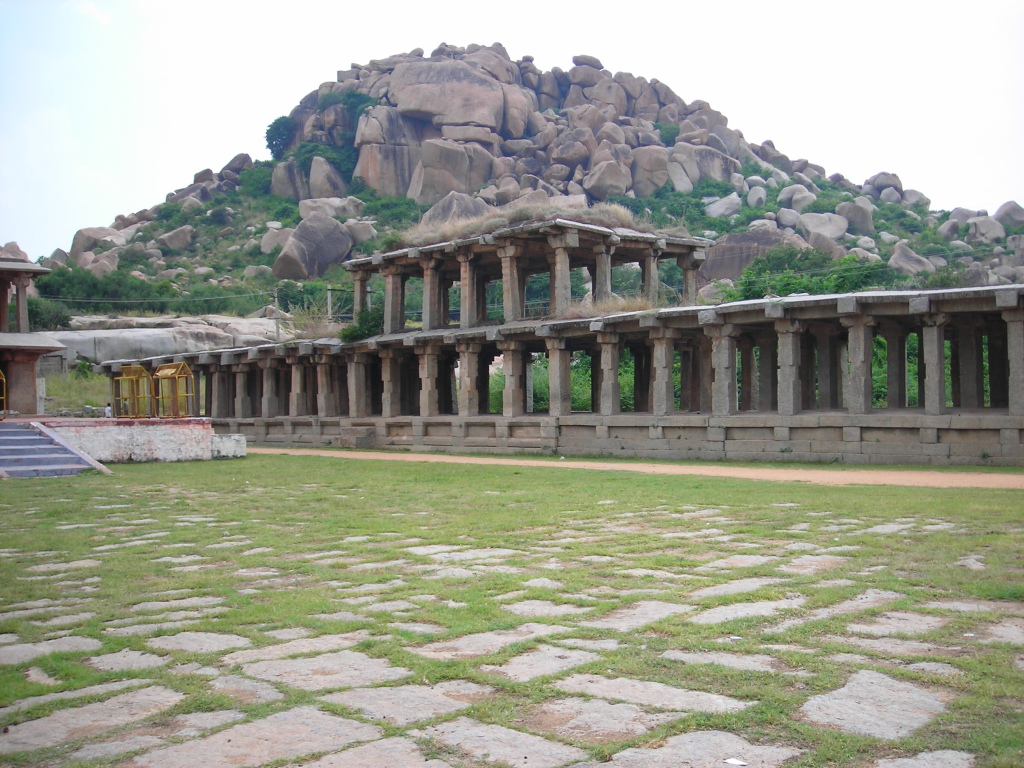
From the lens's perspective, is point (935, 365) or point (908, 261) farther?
point (908, 261)

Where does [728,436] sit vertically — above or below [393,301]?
below

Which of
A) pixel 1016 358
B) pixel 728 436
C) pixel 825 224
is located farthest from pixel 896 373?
pixel 825 224

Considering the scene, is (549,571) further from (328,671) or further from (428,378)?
(428,378)

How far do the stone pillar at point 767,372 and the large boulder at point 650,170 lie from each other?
180 ft

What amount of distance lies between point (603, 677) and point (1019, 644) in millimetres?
2244

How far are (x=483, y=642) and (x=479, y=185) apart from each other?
72873 mm

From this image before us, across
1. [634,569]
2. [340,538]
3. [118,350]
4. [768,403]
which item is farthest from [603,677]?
[118,350]

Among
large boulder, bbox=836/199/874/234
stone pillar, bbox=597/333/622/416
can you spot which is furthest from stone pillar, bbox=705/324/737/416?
large boulder, bbox=836/199/874/234

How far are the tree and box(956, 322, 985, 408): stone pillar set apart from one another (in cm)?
7936

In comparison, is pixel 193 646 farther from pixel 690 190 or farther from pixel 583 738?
pixel 690 190

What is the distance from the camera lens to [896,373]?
2166 cm

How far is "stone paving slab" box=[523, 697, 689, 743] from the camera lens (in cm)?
345

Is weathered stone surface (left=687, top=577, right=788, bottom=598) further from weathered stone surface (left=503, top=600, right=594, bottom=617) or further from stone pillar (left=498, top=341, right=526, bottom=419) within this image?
stone pillar (left=498, top=341, right=526, bottom=419)

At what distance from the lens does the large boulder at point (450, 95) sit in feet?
252
